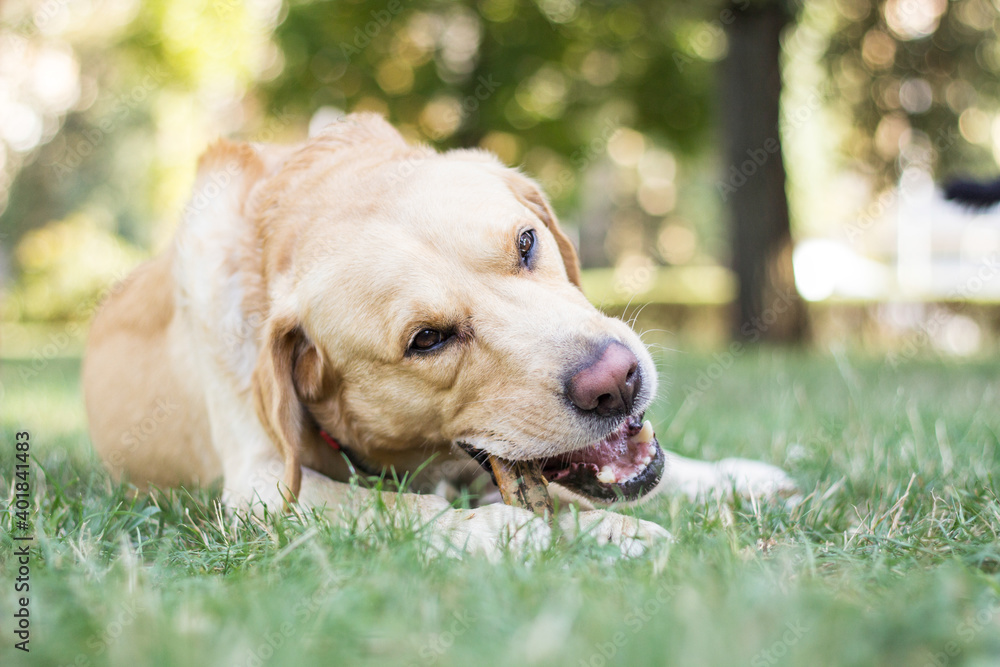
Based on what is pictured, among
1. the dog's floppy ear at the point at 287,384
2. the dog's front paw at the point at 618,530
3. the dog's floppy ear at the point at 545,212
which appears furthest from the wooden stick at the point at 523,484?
the dog's floppy ear at the point at 545,212

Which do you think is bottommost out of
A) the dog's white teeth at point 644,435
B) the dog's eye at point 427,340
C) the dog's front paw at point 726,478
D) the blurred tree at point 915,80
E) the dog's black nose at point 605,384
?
the dog's front paw at point 726,478

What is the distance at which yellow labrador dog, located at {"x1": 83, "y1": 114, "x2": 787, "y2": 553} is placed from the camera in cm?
249

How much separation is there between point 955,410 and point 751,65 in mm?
6837

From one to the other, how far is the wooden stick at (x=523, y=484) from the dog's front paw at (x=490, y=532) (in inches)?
7.7

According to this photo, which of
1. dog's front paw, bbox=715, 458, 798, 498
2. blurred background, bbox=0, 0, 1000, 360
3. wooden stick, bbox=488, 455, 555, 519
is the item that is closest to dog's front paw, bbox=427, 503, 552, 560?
wooden stick, bbox=488, 455, 555, 519

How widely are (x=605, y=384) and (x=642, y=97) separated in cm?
1244

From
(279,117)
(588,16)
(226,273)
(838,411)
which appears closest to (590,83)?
(588,16)

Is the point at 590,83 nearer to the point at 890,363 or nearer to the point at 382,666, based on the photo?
the point at 890,363

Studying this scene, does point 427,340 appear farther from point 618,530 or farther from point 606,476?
point 618,530

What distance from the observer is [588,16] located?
12844mm

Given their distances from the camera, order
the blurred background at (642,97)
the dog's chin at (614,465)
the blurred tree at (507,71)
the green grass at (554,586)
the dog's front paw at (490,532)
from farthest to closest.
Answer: the blurred tree at (507,71)
the blurred background at (642,97)
the dog's chin at (614,465)
the dog's front paw at (490,532)
the green grass at (554,586)

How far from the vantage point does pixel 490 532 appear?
7.13 ft

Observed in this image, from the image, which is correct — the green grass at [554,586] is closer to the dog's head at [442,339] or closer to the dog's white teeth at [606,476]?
the dog's white teeth at [606,476]

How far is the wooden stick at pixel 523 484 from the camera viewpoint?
2486mm
